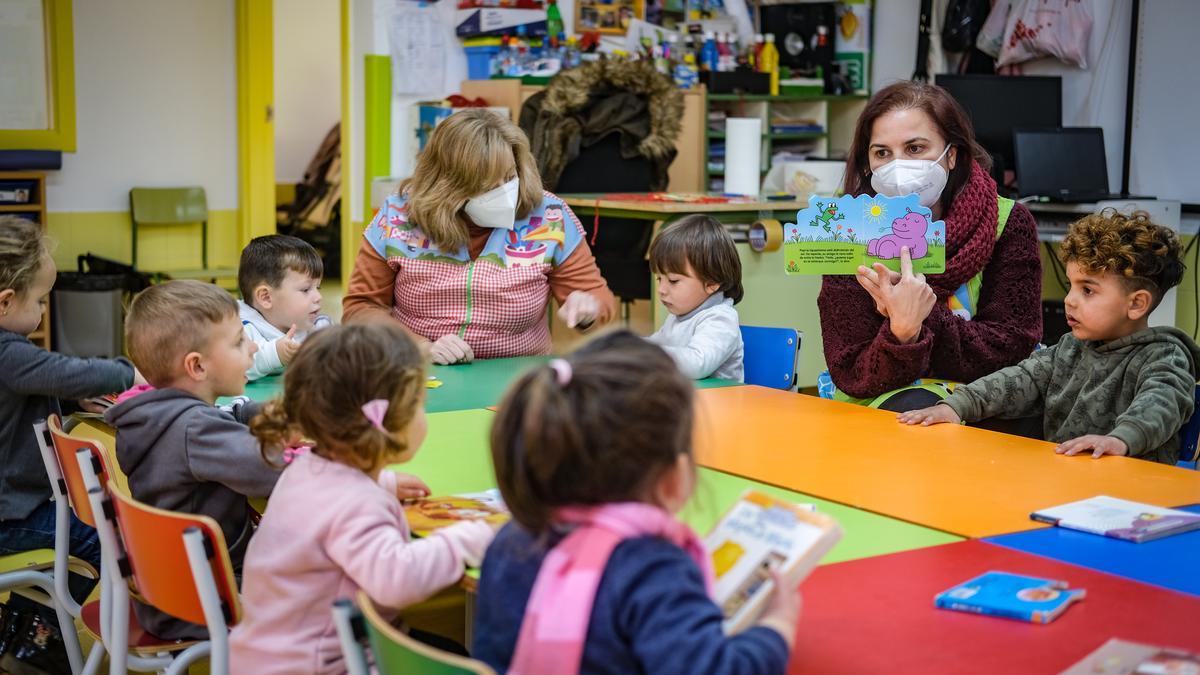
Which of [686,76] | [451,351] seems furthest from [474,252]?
[686,76]

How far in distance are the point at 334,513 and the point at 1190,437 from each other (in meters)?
1.66

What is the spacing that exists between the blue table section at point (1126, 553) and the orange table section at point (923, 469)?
5cm

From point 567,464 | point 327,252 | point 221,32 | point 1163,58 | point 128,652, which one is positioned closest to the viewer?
point 567,464

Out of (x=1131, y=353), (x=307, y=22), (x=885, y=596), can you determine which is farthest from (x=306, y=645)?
(x=307, y=22)

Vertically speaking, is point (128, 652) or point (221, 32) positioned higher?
point (221, 32)

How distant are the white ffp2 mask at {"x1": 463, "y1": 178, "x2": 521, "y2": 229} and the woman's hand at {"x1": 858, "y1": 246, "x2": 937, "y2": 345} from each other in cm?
96

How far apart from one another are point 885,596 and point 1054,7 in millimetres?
6284

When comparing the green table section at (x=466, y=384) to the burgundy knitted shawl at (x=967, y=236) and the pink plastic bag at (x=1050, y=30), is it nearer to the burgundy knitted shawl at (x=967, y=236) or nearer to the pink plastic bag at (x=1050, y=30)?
the burgundy knitted shawl at (x=967, y=236)

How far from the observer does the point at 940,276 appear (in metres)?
2.87

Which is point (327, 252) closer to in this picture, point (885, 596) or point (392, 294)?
point (392, 294)

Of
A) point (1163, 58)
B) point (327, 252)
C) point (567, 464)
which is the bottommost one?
point (327, 252)

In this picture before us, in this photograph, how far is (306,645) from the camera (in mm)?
1666

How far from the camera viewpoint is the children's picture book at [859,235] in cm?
250

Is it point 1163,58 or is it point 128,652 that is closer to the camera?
point 128,652
